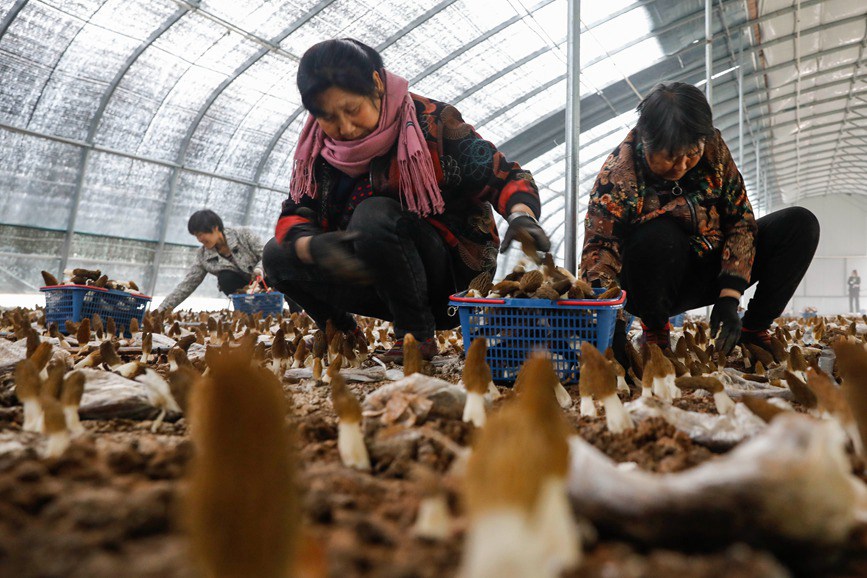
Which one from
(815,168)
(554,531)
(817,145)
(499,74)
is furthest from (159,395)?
(815,168)

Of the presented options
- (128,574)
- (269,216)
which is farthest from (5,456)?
(269,216)

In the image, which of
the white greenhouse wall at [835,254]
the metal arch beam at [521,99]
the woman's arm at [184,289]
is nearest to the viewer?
the woman's arm at [184,289]

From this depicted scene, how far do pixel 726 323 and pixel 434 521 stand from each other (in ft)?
7.56

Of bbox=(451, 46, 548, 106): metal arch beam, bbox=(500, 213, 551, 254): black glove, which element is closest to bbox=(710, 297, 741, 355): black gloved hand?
bbox=(500, 213, 551, 254): black glove

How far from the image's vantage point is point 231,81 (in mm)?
9711

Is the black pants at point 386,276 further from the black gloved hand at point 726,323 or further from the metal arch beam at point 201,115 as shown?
the metal arch beam at point 201,115

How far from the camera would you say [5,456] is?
3.00 feet

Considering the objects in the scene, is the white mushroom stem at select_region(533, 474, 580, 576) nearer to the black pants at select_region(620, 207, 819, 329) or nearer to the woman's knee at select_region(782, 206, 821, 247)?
the black pants at select_region(620, 207, 819, 329)

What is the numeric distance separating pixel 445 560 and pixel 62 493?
1.52 ft

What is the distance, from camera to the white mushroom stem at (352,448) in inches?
40.2

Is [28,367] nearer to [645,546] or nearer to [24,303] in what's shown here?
[645,546]

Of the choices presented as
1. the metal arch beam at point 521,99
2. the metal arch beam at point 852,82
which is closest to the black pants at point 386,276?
the metal arch beam at point 521,99

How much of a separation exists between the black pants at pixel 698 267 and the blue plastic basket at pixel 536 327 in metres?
0.59

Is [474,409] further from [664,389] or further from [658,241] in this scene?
[658,241]
